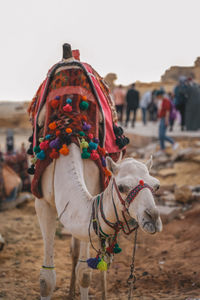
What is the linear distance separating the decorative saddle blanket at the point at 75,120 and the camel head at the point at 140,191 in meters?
0.86

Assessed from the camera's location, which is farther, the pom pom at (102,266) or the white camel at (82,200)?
the pom pom at (102,266)

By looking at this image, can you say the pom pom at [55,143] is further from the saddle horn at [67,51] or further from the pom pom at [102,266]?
the saddle horn at [67,51]

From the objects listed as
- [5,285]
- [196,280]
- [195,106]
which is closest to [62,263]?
[5,285]

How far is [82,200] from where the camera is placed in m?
2.96

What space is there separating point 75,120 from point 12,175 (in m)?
4.80

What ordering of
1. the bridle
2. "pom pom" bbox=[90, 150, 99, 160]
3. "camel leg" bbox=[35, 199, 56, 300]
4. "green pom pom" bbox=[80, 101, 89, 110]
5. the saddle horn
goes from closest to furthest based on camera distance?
1. the bridle
2. "pom pom" bbox=[90, 150, 99, 160]
3. "camel leg" bbox=[35, 199, 56, 300]
4. "green pom pom" bbox=[80, 101, 89, 110]
5. the saddle horn

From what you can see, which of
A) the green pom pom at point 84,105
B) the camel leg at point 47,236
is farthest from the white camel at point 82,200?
the green pom pom at point 84,105

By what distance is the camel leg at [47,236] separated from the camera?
12.1 feet

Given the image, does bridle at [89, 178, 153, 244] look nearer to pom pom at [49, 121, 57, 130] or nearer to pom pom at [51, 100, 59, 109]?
pom pom at [49, 121, 57, 130]

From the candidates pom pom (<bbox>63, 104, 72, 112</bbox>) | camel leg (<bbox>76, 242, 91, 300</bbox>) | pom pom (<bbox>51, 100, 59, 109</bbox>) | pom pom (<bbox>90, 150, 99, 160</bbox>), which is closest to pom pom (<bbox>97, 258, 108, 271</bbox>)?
camel leg (<bbox>76, 242, 91, 300</bbox>)

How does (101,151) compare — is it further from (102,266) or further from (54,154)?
(102,266)

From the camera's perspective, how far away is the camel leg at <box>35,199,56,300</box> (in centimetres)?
368

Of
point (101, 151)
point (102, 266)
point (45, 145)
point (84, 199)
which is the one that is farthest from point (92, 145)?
point (102, 266)

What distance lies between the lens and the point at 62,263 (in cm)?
535
